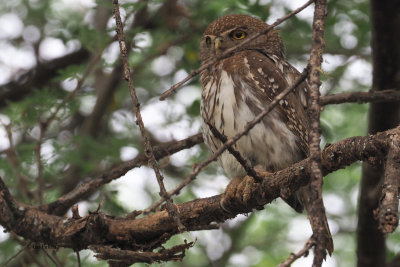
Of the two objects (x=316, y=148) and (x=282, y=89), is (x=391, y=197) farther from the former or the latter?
(x=282, y=89)

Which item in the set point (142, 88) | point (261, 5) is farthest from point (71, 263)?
point (261, 5)

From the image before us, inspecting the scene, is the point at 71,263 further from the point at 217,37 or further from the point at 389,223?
the point at 389,223

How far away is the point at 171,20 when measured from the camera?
5289 mm

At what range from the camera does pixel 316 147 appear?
1.84 meters

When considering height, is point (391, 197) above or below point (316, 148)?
below

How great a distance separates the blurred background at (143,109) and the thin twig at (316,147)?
2.21 meters

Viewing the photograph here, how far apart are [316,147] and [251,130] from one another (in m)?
1.85

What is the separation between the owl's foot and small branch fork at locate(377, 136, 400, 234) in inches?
41.3

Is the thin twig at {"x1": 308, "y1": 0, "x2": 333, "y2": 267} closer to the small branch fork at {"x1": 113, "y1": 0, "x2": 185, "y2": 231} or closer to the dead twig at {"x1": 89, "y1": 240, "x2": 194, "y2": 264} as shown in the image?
the small branch fork at {"x1": 113, "y1": 0, "x2": 185, "y2": 231}

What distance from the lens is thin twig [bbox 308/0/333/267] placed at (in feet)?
5.59

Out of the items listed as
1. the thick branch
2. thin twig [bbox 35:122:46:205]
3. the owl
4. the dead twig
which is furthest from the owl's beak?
the dead twig

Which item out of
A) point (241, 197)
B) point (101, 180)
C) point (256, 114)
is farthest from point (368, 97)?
point (101, 180)

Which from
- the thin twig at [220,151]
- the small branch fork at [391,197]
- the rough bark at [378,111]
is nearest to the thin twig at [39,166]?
the rough bark at [378,111]

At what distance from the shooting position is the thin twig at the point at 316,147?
1.70 meters
